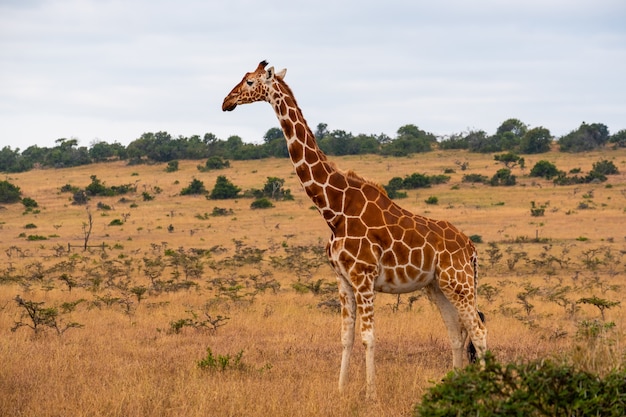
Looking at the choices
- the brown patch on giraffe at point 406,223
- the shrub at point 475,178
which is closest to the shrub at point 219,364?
the brown patch on giraffe at point 406,223

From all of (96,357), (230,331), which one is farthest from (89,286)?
(96,357)

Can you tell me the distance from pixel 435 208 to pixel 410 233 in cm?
4042

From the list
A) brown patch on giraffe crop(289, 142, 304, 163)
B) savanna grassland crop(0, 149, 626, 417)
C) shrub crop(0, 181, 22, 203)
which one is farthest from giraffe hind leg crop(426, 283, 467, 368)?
shrub crop(0, 181, 22, 203)

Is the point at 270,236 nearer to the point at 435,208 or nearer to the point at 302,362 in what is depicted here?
the point at 435,208

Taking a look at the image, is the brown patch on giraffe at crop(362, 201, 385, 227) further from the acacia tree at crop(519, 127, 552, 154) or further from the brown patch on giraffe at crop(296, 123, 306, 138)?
the acacia tree at crop(519, 127, 552, 154)

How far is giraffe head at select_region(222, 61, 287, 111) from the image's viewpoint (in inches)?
348

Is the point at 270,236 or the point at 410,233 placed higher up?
the point at 410,233

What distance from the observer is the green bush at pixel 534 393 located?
16.4ft

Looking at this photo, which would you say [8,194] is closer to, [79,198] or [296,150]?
[79,198]

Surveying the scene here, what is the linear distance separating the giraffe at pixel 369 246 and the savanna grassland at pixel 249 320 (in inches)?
30.8

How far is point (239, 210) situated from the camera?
50625mm

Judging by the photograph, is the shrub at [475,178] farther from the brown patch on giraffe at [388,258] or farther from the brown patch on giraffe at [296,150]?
the brown patch on giraffe at [388,258]

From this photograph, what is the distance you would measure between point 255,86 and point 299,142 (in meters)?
0.85

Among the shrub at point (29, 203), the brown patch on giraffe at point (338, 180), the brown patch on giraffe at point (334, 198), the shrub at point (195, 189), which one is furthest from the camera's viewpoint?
the shrub at point (195, 189)
